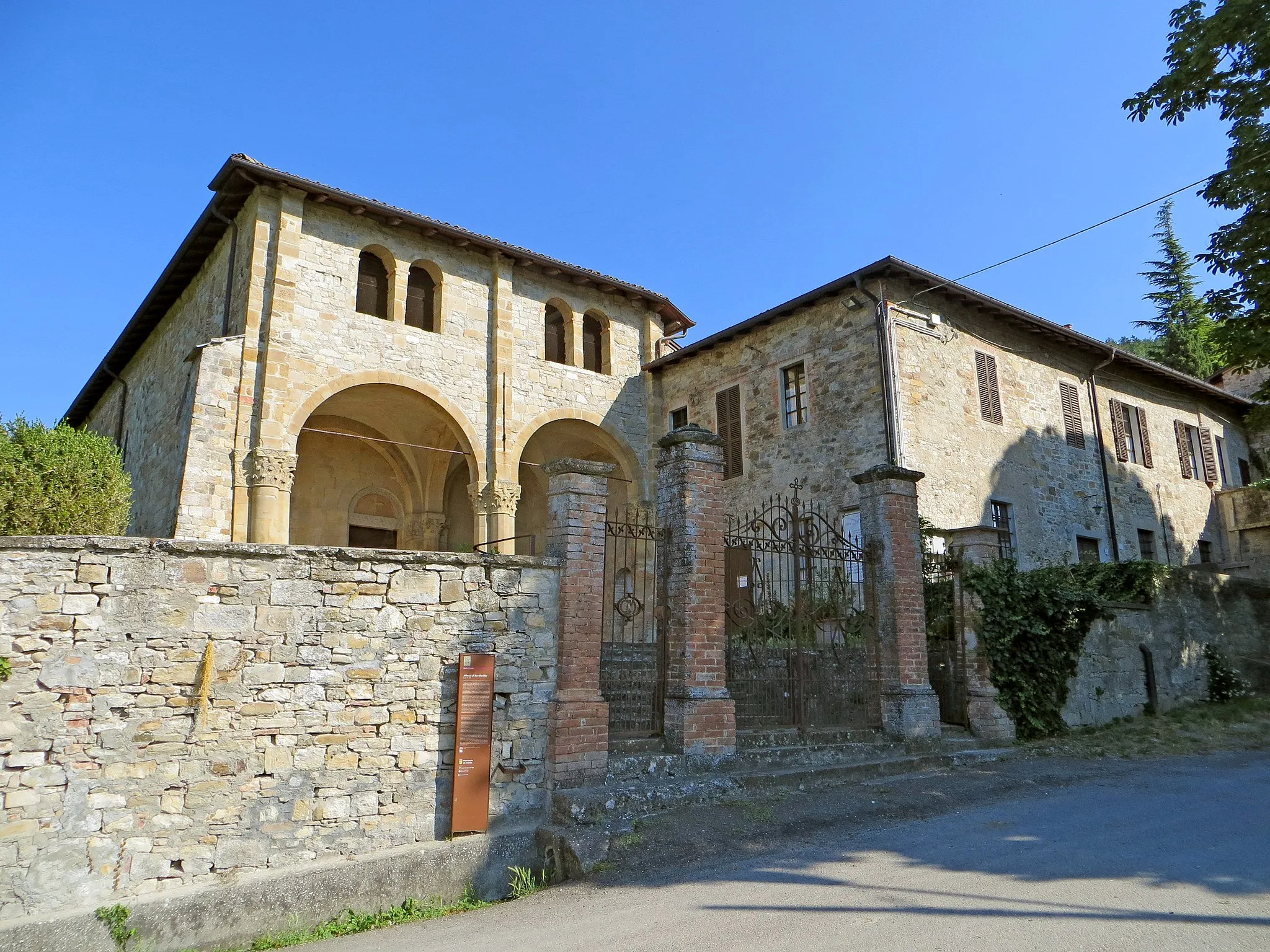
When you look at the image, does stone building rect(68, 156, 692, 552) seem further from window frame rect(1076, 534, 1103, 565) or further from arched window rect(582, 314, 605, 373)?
window frame rect(1076, 534, 1103, 565)

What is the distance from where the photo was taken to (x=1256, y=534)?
63.4 ft

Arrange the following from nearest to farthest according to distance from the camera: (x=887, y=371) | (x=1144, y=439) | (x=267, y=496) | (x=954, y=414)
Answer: (x=267, y=496)
(x=887, y=371)
(x=954, y=414)
(x=1144, y=439)

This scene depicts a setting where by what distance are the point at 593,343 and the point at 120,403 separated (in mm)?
11267

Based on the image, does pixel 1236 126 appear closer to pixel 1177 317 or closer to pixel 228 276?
pixel 228 276

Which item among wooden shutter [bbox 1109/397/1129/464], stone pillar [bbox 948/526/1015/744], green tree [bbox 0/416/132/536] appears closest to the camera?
green tree [bbox 0/416/132/536]

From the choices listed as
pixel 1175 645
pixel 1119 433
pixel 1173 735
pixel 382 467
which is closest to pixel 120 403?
pixel 382 467

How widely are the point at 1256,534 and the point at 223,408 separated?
21.9 metres

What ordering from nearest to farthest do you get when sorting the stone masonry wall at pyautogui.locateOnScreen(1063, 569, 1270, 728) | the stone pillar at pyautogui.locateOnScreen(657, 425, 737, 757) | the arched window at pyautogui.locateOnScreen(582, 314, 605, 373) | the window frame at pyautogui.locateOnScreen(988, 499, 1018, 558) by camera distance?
→ the stone pillar at pyautogui.locateOnScreen(657, 425, 737, 757) → the stone masonry wall at pyautogui.locateOnScreen(1063, 569, 1270, 728) → the window frame at pyautogui.locateOnScreen(988, 499, 1018, 558) → the arched window at pyautogui.locateOnScreen(582, 314, 605, 373)

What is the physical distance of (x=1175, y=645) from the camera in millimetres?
12406

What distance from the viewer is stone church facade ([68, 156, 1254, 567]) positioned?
13148 mm

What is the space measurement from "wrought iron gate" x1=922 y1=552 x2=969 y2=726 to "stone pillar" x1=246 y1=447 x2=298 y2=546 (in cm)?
925

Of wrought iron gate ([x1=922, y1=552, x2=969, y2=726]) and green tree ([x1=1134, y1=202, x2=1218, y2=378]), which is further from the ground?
green tree ([x1=1134, y1=202, x2=1218, y2=378])

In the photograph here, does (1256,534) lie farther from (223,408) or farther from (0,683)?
(0,683)

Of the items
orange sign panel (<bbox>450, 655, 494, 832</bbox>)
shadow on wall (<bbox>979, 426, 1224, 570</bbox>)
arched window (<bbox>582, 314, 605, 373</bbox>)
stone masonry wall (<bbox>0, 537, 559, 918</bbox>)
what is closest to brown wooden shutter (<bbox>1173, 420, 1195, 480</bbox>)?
shadow on wall (<bbox>979, 426, 1224, 570</bbox>)
